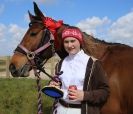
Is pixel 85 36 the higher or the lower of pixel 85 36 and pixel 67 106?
the higher

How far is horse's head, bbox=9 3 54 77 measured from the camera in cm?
541

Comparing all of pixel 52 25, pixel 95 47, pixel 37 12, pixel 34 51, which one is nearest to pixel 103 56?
pixel 95 47

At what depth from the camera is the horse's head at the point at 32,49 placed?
17.8 ft

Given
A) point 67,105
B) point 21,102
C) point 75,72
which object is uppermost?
point 75,72

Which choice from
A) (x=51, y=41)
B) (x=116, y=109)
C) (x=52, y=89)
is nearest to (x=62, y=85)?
(x=52, y=89)

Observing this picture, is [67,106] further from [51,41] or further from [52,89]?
[51,41]

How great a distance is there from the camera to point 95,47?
208 inches

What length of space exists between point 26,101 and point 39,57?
16.6 ft

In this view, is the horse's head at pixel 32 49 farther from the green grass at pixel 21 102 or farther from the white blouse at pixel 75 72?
the green grass at pixel 21 102

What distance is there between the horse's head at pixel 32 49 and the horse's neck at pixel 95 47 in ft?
1.95

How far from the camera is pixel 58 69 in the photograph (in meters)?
4.34

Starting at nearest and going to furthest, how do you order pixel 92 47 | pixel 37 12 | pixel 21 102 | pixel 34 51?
pixel 92 47, pixel 34 51, pixel 37 12, pixel 21 102

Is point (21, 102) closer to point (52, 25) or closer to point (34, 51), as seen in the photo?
point (34, 51)

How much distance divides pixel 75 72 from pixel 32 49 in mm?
1493
